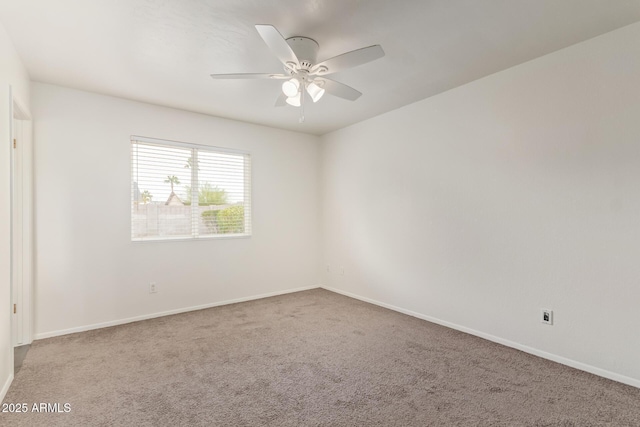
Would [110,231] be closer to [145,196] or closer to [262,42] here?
[145,196]

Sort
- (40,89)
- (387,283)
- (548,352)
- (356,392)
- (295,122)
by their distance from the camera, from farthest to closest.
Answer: (295,122) < (387,283) < (40,89) < (548,352) < (356,392)

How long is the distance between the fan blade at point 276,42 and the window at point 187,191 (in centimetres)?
240

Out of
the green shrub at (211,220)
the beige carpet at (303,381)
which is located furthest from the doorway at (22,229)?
the green shrub at (211,220)

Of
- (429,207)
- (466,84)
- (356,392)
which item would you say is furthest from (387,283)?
(466,84)

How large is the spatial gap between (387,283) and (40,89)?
14.4ft

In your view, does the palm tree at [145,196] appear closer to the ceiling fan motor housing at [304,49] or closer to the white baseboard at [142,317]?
the white baseboard at [142,317]

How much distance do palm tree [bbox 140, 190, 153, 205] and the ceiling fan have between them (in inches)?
81.7

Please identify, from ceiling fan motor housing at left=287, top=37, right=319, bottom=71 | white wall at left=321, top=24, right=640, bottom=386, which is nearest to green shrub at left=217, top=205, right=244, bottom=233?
white wall at left=321, top=24, right=640, bottom=386

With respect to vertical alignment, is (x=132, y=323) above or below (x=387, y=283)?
below

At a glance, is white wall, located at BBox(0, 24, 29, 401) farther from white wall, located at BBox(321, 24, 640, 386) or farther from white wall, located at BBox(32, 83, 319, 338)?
white wall, located at BBox(321, 24, 640, 386)

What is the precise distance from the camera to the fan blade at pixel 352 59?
1989 mm

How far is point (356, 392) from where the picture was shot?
2180 millimetres

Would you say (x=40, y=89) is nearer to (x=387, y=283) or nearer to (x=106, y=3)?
(x=106, y=3)

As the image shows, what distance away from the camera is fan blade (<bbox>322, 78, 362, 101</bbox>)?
8.21 ft
